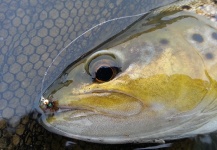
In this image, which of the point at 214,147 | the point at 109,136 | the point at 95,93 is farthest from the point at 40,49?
the point at 214,147

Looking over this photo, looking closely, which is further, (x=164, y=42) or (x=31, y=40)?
(x=31, y=40)

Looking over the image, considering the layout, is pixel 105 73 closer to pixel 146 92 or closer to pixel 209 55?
pixel 146 92

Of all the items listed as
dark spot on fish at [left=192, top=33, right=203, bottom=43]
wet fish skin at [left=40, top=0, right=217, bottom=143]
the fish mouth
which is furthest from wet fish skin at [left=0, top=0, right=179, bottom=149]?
dark spot on fish at [left=192, top=33, right=203, bottom=43]

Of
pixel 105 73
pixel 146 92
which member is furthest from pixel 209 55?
pixel 105 73

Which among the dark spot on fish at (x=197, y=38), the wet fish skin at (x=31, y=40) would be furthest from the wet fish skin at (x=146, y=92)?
the wet fish skin at (x=31, y=40)

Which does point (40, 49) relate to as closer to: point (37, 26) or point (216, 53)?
point (37, 26)

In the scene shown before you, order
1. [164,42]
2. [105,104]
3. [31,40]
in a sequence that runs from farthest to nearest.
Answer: [31,40] < [164,42] < [105,104]

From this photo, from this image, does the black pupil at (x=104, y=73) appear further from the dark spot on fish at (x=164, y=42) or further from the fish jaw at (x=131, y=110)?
the dark spot on fish at (x=164, y=42)
